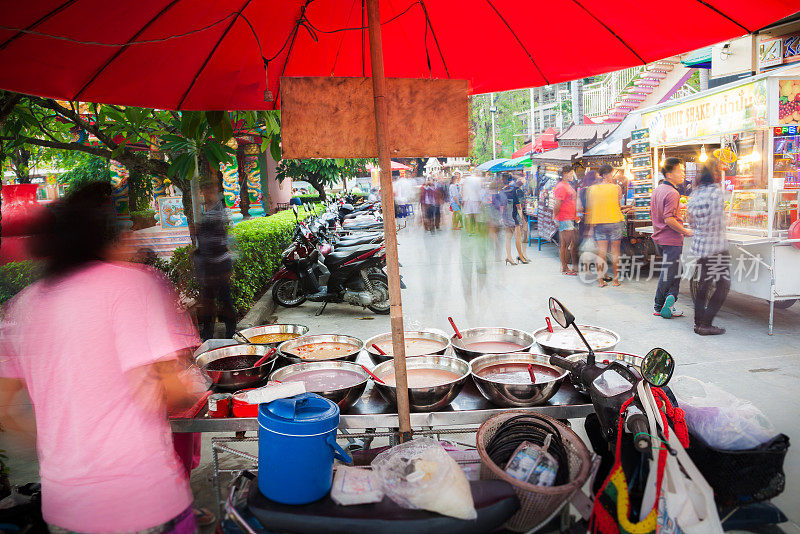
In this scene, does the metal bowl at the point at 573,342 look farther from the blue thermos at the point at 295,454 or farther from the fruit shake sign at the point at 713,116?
the fruit shake sign at the point at 713,116

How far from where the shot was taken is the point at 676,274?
24.7 ft

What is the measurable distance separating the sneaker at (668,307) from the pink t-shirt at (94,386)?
714 cm

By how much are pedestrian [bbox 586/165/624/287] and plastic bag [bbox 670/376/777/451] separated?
7.60 metres

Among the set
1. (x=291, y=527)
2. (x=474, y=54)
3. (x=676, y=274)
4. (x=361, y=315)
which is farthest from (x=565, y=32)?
(x=361, y=315)

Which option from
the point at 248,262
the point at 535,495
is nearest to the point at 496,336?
the point at 535,495

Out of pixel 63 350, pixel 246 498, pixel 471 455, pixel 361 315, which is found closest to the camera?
pixel 63 350

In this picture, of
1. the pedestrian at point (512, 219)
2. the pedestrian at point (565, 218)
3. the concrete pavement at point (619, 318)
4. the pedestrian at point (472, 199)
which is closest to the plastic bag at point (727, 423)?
the concrete pavement at point (619, 318)

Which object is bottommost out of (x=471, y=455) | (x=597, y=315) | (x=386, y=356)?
(x=597, y=315)

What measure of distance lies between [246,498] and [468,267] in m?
9.27

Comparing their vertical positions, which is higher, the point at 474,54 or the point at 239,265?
the point at 474,54

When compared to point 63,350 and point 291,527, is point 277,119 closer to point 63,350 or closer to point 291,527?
point 63,350

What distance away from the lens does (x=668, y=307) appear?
7496 mm

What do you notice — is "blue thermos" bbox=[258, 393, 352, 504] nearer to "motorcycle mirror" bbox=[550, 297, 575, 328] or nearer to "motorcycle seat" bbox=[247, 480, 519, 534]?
"motorcycle seat" bbox=[247, 480, 519, 534]

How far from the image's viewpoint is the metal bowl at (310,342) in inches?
135
